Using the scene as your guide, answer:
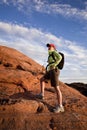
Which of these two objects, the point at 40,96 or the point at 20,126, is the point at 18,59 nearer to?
the point at 40,96

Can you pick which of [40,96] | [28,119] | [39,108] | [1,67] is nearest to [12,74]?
[1,67]

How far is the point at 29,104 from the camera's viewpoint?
1048 cm

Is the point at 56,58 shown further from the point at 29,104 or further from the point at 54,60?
the point at 29,104

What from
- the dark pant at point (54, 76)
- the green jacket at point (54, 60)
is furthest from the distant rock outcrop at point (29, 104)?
the green jacket at point (54, 60)

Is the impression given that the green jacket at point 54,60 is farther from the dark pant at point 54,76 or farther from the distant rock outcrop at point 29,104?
the distant rock outcrop at point 29,104

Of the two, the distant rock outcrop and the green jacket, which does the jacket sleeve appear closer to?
the green jacket

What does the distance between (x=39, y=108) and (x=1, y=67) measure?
203 inches

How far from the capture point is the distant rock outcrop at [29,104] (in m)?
9.23

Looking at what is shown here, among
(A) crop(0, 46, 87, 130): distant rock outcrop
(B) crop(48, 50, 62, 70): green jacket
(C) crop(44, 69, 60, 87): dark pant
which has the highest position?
(B) crop(48, 50, 62, 70): green jacket

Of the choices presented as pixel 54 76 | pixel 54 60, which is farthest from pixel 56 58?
pixel 54 76

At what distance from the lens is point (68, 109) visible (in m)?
10.8

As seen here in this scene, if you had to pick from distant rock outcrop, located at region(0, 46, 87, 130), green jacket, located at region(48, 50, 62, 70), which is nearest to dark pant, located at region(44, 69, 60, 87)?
green jacket, located at region(48, 50, 62, 70)

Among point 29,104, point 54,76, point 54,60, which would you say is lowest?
point 29,104

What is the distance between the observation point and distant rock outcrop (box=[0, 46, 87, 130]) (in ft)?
30.3
